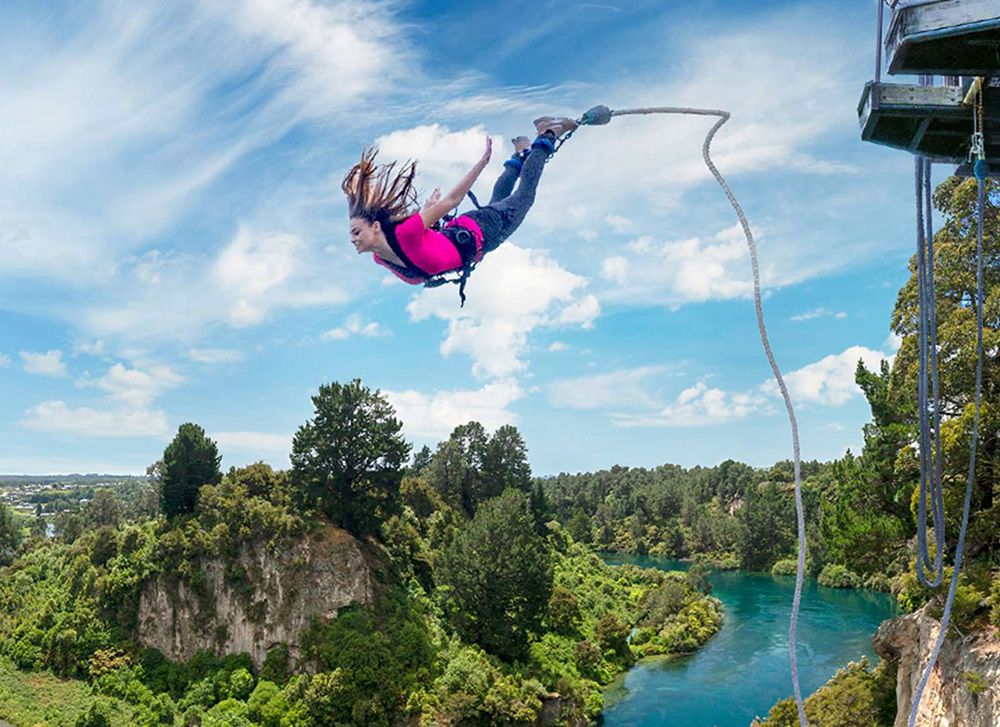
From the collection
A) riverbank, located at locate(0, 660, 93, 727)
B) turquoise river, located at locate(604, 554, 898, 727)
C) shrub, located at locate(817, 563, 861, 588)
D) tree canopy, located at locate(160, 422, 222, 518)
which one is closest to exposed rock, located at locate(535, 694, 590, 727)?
turquoise river, located at locate(604, 554, 898, 727)

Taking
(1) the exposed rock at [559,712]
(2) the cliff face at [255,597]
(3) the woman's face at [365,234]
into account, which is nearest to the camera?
(3) the woman's face at [365,234]

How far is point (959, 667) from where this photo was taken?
11195 millimetres

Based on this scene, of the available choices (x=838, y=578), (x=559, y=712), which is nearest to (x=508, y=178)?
(x=559, y=712)

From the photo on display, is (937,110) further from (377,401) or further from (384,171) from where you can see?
(377,401)

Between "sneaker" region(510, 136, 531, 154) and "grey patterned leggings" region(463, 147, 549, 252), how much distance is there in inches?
2.8

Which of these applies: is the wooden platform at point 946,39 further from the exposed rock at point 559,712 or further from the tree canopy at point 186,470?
the tree canopy at point 186,470

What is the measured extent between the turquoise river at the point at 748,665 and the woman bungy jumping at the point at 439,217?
22.1 metres

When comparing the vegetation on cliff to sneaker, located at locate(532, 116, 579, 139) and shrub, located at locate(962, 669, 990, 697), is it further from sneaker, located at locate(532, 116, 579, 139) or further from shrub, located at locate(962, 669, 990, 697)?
sneaker, located at locate(532, 116, 579, 139)

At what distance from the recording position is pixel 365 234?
489 centimetres

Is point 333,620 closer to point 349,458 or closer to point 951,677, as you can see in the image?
point 349,458

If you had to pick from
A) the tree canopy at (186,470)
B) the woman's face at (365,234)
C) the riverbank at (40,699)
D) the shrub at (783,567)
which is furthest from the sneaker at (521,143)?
the shrub at (783,567)

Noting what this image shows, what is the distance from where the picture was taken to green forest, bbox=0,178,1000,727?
14.3 m

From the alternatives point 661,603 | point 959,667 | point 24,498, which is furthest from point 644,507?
point 24,498

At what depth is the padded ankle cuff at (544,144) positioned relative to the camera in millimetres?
5492
